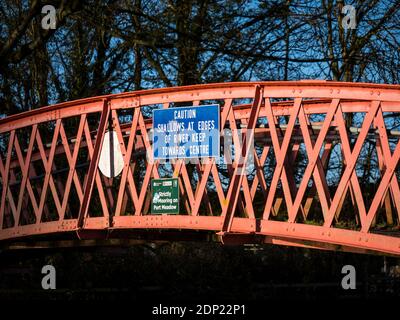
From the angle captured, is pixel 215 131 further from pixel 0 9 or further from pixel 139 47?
pixel 0 9

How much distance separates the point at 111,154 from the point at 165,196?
145 centimetres

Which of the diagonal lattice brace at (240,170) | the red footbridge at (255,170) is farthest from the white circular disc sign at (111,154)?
the diagonal lattice brace at (240,170)

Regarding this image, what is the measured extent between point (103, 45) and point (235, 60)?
3412 millimetres

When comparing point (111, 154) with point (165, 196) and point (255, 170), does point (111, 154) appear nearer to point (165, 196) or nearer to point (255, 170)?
point (165, 196)

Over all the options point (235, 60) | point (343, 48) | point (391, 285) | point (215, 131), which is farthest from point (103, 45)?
point (215, 131)

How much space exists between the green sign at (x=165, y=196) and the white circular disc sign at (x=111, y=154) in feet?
3.67

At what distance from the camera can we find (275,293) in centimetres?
1981

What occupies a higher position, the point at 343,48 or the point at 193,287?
the point at 343,48
